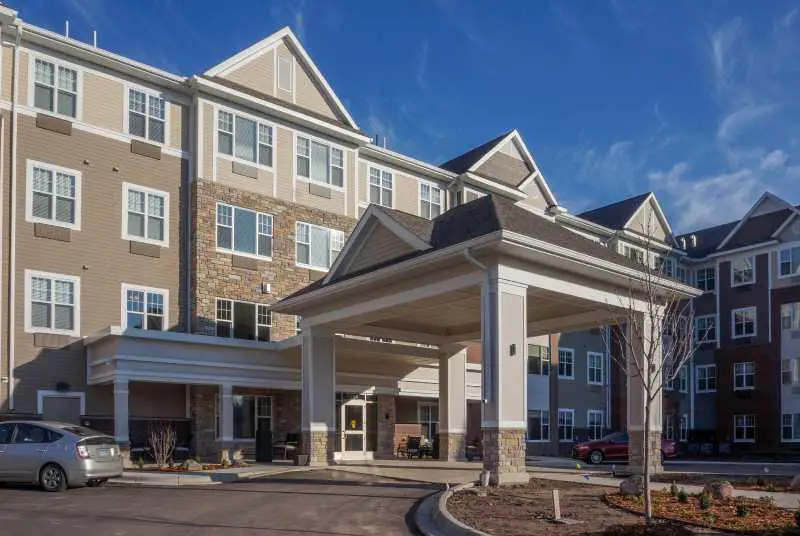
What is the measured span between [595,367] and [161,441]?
2503 centimetres

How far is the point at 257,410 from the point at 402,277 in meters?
10.6

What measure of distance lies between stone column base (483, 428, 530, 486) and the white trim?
42.1ft

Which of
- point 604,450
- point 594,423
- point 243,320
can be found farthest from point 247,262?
point 594,423

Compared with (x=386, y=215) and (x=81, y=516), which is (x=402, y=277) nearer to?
(x=386, y=215)

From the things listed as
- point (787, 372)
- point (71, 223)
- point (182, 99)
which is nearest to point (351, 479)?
point (71, 223)

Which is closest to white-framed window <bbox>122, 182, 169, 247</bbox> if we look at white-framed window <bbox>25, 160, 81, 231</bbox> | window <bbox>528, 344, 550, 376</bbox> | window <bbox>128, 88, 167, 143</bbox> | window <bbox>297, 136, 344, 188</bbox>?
white-framed window <bbox>25, 160, 81, 231</bbox>

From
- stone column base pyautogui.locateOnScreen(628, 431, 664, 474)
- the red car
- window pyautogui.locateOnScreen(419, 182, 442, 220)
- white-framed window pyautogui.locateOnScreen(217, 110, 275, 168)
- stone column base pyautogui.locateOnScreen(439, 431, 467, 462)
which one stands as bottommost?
the red car

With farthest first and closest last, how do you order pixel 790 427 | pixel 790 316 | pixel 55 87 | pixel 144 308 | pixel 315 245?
pixel 790 316 → pixel 790 427 → pixel 315 245 → pixel 144 308 → pixel 55 87

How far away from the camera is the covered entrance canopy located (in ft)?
59.8

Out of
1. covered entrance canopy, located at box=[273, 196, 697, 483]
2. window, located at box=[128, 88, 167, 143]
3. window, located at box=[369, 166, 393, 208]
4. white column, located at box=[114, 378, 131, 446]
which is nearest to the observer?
covered entrance canopy, located at box=[273, 196, 697, 483]

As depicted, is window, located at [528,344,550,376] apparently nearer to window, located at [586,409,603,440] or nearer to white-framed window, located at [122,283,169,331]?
window, located at [586,409,603,440]

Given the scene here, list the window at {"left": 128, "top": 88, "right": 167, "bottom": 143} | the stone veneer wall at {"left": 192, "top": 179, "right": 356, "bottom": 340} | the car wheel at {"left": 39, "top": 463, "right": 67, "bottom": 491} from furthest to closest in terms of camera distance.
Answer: the stone veneer wall at {"left": 192, "top": 179, "right": 356, "bottom": 340}
the window at {"left": 128, "top": 88, "right": 167, "bottom": 143}
the car wheel at {"left": 39, "top": 463, "right": 67, "bottom": 491}

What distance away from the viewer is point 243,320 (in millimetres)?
28484

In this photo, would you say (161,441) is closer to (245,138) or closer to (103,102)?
(103,102)
